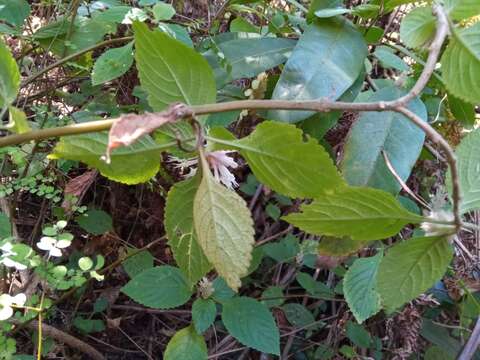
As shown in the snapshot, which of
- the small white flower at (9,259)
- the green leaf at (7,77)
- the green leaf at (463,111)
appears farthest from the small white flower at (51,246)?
the green leaf at (463,111)

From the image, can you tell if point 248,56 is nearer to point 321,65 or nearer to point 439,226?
point 321,65

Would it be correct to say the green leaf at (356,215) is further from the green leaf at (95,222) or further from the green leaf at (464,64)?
the green leaf at (95,222)

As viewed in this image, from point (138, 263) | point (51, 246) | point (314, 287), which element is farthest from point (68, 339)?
point (314, 287)

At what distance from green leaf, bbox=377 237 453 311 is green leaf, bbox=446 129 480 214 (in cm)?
6

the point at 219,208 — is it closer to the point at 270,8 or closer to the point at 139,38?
the point at 139,38

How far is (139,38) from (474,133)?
367 millimetres

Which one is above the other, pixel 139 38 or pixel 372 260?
pixel 139 38

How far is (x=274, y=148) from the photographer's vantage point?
16.2 inches

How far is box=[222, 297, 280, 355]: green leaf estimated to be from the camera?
99 cm

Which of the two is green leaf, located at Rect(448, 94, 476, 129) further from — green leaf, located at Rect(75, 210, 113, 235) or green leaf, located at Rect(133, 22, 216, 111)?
green leaf, located at Rect(75, 210, 113, 235)

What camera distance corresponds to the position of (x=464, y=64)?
487 mm

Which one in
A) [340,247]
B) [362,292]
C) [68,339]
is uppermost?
[340,247]

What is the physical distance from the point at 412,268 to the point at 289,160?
0.18 m

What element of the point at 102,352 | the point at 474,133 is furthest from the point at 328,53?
the point at 102,352
